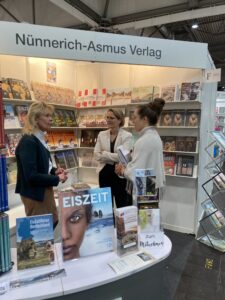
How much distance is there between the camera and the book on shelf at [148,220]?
148 centimetres

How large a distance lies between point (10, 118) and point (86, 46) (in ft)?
4.58

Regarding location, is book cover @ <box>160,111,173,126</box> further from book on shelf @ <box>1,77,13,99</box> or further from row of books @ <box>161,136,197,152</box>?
book on shelf @ <box>1,77,13,99</box>

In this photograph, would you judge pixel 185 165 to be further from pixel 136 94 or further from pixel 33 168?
pixel 33 168

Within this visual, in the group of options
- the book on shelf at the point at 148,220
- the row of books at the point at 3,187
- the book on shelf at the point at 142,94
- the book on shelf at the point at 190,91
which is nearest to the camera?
the row of books at the point at 3,187

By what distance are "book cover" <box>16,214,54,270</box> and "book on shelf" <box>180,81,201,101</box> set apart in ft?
9.29

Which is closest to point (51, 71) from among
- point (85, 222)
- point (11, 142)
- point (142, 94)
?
point (11, 142)

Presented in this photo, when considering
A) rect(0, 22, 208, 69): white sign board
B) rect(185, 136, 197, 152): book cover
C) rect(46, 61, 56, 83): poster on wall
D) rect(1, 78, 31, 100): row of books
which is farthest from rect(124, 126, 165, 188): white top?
rect(46, 61, 56, 83): poster on wall

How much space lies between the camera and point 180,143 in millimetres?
3711

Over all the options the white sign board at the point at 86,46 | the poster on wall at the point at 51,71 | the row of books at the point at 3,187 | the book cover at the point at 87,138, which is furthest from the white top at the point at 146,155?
the poster on wall at the point at 51,71

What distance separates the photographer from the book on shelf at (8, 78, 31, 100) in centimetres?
322

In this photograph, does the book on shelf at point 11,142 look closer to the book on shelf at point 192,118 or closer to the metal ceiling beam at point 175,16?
the book on shelf at point 192,118

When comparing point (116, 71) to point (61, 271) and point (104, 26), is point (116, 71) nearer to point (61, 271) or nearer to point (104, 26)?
point (104, 26)

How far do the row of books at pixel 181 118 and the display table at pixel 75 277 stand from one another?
248cm

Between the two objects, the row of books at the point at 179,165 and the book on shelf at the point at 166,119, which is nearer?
the row of books at the point at 179,165
